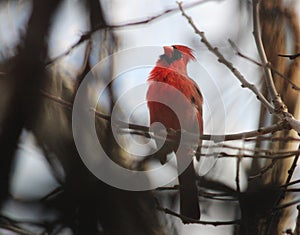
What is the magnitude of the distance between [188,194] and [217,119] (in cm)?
54

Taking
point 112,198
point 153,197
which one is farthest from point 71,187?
point 153,197

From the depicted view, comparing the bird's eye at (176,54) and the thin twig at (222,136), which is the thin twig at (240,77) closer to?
the thin twig at (222,136)

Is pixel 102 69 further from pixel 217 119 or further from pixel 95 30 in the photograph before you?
pixel 217 119

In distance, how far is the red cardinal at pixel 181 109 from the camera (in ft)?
13.0

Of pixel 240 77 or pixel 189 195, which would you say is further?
pixel 189 195

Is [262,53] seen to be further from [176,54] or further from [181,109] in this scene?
[176,54]

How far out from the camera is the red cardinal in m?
3.97

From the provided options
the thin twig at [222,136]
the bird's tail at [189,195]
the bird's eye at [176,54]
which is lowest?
the bird's tail at [189,195]

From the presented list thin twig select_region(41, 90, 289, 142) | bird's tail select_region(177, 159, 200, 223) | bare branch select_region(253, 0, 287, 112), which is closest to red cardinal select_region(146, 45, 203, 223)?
bird's tail select_region(177, 159, 200, 223)

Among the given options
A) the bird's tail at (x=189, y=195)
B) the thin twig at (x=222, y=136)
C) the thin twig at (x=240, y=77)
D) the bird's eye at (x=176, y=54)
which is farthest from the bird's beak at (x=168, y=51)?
the thin twig at (x=240, y=77)

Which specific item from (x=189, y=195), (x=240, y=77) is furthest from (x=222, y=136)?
(x=189, y=195)

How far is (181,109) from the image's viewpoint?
421 cm

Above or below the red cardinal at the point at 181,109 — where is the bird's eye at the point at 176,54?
above

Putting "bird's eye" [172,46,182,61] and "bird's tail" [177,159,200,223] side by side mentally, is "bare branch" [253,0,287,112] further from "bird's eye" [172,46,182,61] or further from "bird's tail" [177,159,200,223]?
"bird's eye" [172,46,182,61]
